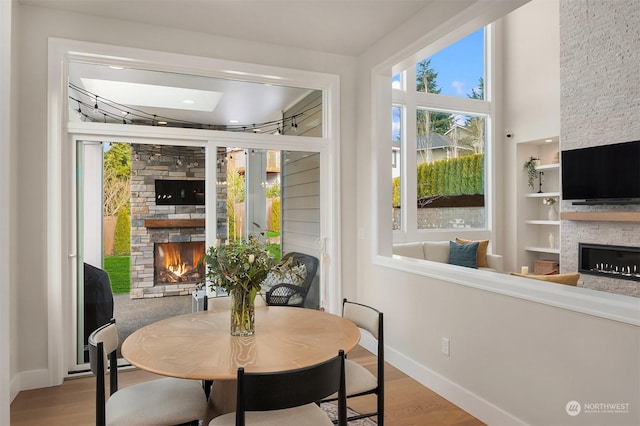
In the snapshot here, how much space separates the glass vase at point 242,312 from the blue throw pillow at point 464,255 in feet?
12.9

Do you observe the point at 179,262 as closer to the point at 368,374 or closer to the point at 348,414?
the point at 348,414

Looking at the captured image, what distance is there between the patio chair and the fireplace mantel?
0.94 meters

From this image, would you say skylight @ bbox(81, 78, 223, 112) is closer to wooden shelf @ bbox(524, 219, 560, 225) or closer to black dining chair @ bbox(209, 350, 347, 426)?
black dining chair @ bbox(209, 350, 347, 426)

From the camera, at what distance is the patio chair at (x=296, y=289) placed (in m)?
3.89

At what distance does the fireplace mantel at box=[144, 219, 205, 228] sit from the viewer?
3.68 metres

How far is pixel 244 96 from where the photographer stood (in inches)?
149

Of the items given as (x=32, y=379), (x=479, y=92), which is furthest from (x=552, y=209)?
(x=32, y=379)

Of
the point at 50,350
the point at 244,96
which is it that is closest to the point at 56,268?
the point at 50,350

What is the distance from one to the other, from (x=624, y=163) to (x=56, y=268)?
6.00 meters

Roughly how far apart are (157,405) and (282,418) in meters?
0.61

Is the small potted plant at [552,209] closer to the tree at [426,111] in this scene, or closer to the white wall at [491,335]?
the tree at [426,111]

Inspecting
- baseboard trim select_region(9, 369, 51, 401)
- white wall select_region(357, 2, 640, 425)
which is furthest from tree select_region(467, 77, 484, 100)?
baseboard trim select_region(9, 369, 51, 401)

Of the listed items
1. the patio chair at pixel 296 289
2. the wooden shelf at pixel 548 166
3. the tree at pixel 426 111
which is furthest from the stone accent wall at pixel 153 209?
the wooden shelf at pixel 548 166

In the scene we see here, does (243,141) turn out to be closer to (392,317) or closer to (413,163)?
(392,317)
